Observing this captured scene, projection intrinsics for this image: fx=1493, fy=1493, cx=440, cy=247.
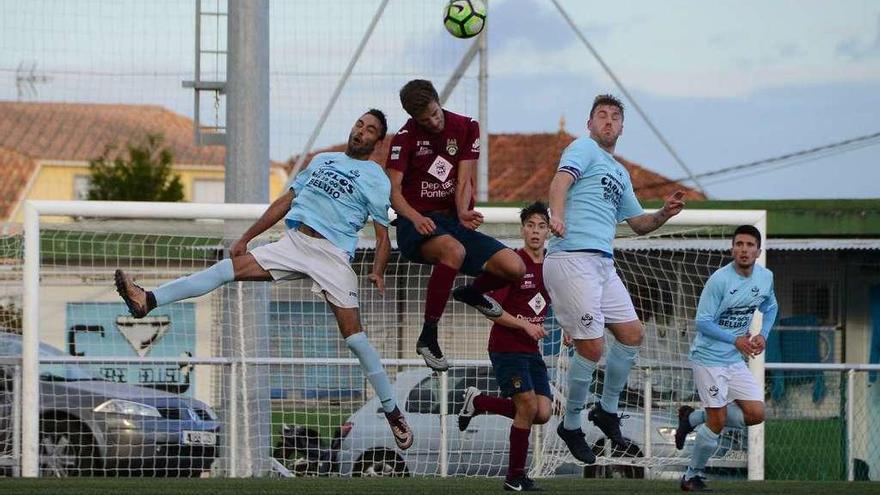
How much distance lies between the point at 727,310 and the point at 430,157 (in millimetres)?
2970

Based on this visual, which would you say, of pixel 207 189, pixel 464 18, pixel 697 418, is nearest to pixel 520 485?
pixel 697 418

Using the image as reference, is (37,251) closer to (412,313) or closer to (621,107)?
(412,313)

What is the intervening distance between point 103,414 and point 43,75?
547 centimetres

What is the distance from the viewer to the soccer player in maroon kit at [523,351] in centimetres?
1073

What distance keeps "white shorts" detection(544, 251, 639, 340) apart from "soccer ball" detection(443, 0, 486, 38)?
113 inches

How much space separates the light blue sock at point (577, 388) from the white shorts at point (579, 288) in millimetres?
316

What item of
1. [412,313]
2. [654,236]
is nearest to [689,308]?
[654,236]

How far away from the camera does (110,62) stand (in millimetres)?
17047

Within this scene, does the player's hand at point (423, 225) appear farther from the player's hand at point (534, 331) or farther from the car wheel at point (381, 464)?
the car wheel at point (381, 464)

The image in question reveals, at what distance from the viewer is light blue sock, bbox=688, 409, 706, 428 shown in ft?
40.4

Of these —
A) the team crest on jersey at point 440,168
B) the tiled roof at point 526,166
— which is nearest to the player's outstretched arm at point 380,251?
the team crest on jersey at point 440,168

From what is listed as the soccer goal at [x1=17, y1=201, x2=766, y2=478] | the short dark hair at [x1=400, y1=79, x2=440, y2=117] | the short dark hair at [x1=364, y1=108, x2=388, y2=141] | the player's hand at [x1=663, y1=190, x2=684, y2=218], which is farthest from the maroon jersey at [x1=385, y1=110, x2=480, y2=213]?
the soccer goal at [x1=17, y1=201, x2=766, y2=478]

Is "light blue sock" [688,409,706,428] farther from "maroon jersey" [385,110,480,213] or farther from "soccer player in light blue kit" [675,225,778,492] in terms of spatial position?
"maroon jersey" [385,110,480,213]

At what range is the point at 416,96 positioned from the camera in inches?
394
